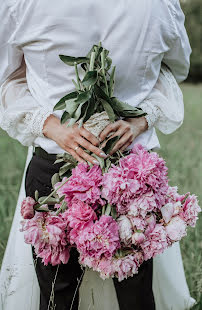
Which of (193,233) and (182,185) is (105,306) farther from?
(182,185)

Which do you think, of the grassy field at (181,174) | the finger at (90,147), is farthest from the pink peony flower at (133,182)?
the grassy field at (181,174)

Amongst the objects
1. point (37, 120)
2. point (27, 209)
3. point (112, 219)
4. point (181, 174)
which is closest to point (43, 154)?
point (37, 120)

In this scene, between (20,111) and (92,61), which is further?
(20,111)

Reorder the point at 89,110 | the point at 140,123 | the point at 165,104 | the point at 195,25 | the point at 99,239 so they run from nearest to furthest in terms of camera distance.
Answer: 1. the point at 99,239
2. the point at 89,110
3. the point at 140,123
4. the point at 165,104
5. the point at 195,25

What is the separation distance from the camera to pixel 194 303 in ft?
8.73

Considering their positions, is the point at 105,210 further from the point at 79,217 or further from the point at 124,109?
the point at 124,109

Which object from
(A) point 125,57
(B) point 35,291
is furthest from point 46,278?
(A) point 125,57

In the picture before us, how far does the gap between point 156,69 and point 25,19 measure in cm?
54

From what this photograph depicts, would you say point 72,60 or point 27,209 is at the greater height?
point 72,60

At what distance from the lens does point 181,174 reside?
177 inches

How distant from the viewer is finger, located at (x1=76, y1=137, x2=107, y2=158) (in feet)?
5.65

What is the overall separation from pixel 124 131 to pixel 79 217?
390mm

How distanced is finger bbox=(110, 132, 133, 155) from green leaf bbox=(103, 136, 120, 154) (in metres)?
0.02

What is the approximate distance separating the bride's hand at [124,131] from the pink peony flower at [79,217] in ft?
0.83
